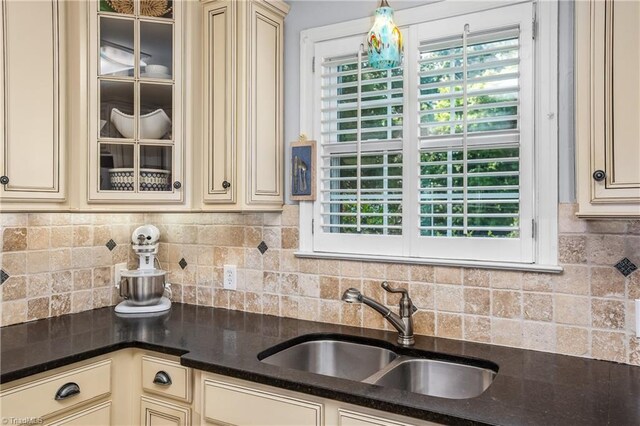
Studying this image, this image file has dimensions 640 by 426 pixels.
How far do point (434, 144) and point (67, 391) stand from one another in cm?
157

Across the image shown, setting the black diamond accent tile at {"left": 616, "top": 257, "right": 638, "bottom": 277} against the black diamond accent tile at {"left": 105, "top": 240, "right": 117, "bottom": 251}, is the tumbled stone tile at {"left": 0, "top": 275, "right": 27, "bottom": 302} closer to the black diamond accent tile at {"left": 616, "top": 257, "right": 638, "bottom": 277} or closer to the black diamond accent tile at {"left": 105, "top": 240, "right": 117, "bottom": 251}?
the black diamond accent tile at {"left": 105, "top": 240, "right": 117, "bottom": 251}

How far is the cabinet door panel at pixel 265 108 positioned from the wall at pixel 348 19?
5cm

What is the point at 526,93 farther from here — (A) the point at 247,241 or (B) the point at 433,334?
(A) the point at 247,241

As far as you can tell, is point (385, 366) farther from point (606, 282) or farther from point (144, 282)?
point (144, 282)

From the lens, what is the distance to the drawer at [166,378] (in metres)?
1.63

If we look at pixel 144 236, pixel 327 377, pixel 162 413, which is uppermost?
pixel 144 236

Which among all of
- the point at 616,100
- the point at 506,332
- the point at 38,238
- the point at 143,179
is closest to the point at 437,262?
the point at 506,332

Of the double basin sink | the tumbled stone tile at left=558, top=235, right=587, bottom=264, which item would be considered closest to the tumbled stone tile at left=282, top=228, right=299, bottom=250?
the double basin sink

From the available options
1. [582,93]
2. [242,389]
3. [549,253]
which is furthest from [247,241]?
[582,93]

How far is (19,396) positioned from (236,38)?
150 cm

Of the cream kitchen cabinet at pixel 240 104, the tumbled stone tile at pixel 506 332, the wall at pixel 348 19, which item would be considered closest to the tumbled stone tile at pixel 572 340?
the tumbled stone tile at pixel 506 332

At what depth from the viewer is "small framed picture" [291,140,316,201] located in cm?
201

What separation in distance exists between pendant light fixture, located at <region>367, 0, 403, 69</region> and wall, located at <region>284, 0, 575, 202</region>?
26 centimetres

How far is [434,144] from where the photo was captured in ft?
5.85
